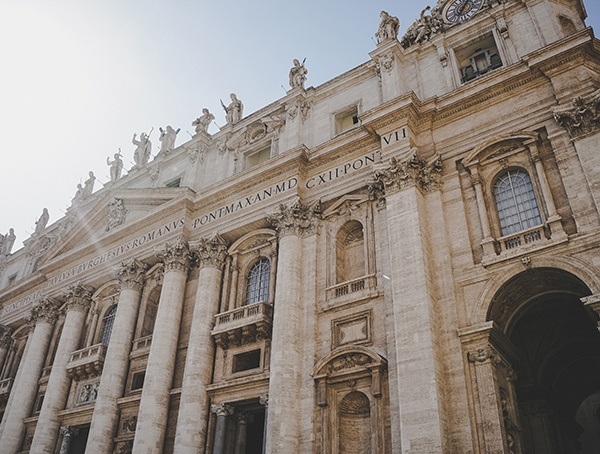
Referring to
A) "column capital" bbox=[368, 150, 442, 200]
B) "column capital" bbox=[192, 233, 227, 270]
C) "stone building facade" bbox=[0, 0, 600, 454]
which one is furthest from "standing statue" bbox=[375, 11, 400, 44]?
"column capital" bbox=[192, 233, 227, 270]

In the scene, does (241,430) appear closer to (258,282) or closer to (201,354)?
(201,354)

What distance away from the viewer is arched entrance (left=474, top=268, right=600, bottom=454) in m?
16.6

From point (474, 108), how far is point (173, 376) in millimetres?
15277

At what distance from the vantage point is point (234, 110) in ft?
95.5

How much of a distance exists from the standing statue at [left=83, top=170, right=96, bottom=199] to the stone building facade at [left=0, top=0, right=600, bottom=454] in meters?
7.50

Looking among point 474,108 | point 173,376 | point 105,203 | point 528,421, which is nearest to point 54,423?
point 173,376

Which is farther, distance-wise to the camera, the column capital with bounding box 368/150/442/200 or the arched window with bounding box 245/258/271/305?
the arched window with bounding box 245/258/271/305

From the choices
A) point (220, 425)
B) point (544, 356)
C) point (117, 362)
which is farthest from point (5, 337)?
point (544, 356)

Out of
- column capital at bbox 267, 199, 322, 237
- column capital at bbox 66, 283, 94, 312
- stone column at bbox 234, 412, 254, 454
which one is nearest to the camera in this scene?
stone column at bbox 234, 412, 254, 454

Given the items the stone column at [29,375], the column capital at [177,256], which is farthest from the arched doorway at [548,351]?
the stone column at [29,375]

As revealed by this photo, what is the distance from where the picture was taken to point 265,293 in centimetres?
2273

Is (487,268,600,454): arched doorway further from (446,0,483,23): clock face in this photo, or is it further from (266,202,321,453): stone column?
(446,0,483,23): clock face

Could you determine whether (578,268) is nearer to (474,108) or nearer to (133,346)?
(474,108)

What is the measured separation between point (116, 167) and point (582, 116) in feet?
86.2
